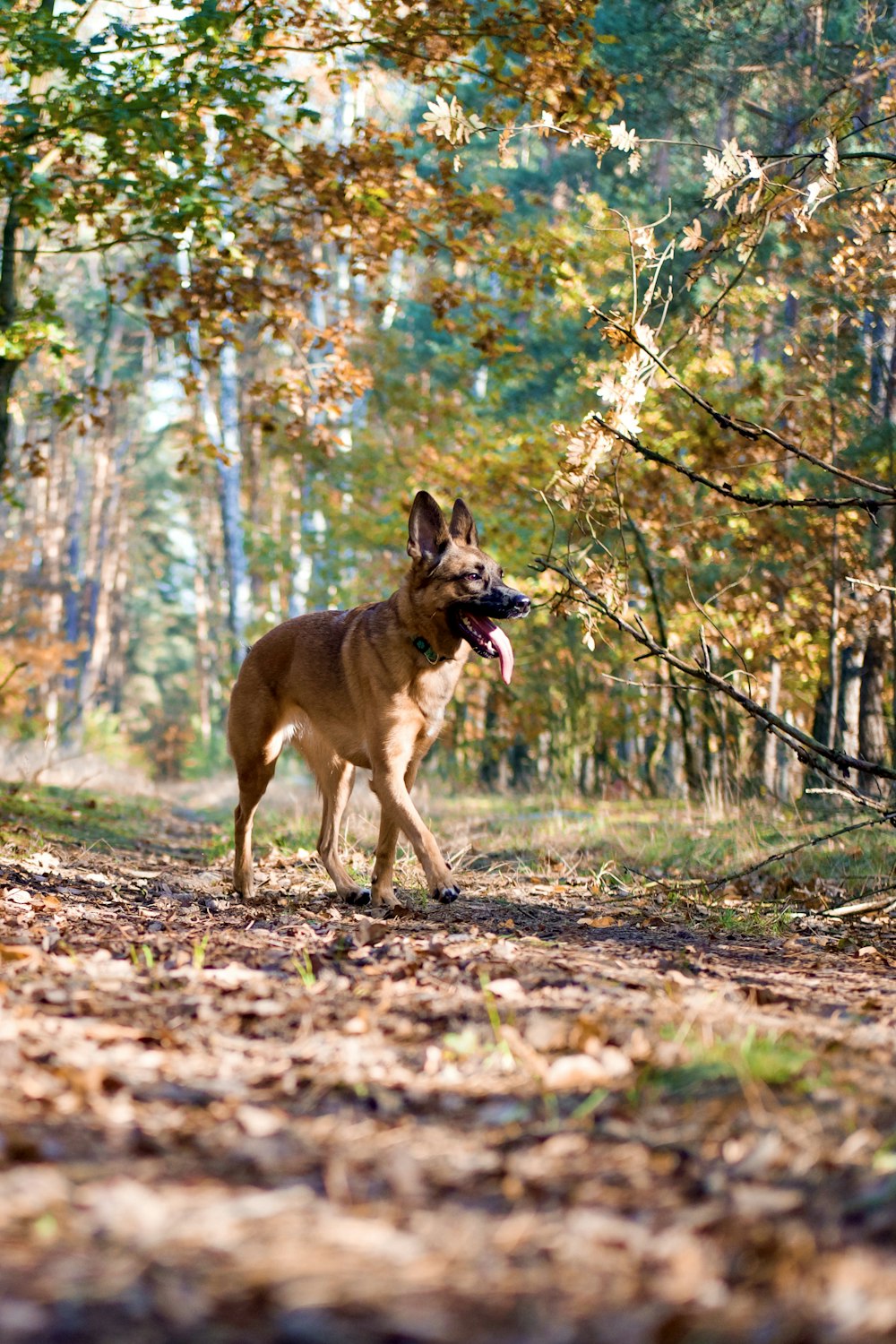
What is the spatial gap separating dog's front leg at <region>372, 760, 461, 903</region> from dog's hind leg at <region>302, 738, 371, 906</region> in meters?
0.46

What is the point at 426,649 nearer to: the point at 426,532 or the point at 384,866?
the point at 426,532

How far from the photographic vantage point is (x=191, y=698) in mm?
44875

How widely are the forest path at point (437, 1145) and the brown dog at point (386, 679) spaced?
1.73 metres

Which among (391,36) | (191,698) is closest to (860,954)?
(391,36)

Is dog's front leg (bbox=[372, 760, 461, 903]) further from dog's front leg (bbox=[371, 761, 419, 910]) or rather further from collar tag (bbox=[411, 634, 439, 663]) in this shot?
collar tag (bbox=[411, 634, 439, 663])

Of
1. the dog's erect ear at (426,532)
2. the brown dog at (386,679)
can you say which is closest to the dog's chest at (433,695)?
the brown dog at (386,679)

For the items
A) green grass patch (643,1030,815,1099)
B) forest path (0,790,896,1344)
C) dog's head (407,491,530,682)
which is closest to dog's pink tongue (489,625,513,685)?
dog's head (407,491,530,682)

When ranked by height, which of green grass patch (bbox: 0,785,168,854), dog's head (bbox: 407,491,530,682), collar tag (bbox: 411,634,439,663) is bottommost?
green grass patch (bbox: 0,785,168,854)

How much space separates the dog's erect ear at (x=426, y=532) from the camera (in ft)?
20.9

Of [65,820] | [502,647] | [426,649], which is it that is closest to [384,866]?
[426,649]

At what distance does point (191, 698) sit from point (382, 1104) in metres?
43.2

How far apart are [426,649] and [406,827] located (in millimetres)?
956

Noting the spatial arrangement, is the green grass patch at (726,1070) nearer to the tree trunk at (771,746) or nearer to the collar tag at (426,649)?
the collar tag at (426,649)

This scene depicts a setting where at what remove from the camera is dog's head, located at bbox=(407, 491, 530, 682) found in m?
6.20
